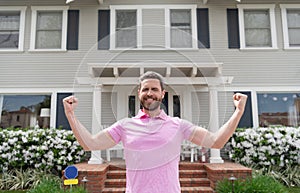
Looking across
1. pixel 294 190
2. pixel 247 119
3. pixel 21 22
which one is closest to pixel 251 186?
pixel 294 190

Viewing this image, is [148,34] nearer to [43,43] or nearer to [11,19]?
[43,43]

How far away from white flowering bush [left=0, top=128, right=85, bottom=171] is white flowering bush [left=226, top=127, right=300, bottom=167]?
3.52 metres

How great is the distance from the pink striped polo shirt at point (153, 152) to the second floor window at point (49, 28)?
6509mm

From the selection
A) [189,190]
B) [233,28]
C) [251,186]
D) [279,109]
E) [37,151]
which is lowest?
[189,190]

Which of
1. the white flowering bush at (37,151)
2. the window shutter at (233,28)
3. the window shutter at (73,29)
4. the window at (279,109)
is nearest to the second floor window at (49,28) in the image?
the window shutter at (73,29)

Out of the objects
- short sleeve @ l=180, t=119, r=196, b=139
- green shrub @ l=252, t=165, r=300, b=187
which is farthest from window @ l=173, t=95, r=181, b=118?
green shrub @ l=252, t=165, r=300, b=187

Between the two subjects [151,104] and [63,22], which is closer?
[151,104]

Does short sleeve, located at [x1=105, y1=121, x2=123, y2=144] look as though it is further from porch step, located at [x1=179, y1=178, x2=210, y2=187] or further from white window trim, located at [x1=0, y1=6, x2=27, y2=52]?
white window trim, located at [x1=0, y1=6, x2=27, y2=52]

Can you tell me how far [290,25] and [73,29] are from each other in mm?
5998

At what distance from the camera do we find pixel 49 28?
7293mm

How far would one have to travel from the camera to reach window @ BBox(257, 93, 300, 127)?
700 cm

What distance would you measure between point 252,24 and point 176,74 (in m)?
6.56

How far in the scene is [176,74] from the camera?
164 cm

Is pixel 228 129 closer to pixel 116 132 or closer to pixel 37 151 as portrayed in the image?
pixel 116 132
